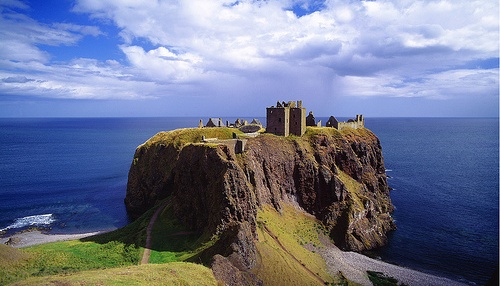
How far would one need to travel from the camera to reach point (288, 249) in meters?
56.8

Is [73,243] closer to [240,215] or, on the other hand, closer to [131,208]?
[131,208]

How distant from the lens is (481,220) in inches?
3327

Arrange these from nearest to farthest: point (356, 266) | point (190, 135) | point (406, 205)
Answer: point (356, 266) → point (190, 135) → point (406, 205)

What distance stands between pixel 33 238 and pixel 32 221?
14073 millimetres

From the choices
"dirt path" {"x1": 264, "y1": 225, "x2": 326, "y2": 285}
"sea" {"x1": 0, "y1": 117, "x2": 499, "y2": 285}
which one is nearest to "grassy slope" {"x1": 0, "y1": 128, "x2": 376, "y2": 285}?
"dirt path" {"x1": 264, "y1": 225, "x2": 326, "y2": 285}

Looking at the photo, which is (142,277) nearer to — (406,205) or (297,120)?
(297,120)

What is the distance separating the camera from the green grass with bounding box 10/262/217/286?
31.9m

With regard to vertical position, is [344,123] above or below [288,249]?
above

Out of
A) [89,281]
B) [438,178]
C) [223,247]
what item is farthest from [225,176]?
[438,178]

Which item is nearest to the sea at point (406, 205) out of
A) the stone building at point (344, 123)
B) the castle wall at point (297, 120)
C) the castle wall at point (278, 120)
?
the stone building at point (344, 123)

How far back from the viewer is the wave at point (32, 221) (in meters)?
80.8

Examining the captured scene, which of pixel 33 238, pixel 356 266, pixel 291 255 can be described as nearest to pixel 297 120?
pixel 291 255

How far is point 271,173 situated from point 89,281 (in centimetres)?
4520

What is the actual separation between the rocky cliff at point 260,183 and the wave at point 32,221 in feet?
63.8
